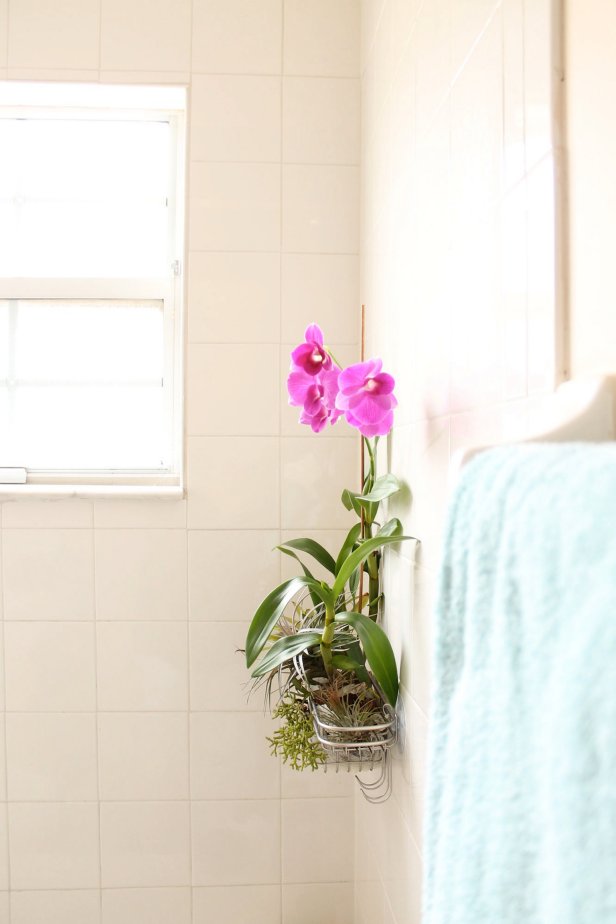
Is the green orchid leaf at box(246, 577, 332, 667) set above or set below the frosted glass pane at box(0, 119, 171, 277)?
below

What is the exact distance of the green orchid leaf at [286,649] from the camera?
1.21 metres

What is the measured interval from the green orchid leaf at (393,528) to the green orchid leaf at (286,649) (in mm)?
220

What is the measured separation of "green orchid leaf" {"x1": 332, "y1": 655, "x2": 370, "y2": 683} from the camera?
1.25m

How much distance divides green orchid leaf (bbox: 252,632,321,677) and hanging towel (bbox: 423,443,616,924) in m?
0.77

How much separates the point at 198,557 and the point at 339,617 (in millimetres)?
540

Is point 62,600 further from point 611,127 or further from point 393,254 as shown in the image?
point 611,127

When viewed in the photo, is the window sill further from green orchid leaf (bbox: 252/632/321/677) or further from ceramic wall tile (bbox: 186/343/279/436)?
green orchid leaf (bbox: 252/632/321/677)

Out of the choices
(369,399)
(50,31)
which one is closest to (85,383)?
(50,31)

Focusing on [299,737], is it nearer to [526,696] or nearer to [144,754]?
[144,754]

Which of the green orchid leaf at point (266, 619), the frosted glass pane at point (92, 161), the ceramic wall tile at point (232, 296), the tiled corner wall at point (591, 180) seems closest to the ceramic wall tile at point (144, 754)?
the green orchid leaf at point (266, 619)

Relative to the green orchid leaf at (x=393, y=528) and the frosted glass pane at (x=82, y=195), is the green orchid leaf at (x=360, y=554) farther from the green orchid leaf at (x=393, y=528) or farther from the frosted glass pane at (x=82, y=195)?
the frosted glass pane at (x=82, y=195)

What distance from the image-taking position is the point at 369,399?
3.56 ft

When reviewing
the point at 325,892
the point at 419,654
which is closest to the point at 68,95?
the point at 419,654

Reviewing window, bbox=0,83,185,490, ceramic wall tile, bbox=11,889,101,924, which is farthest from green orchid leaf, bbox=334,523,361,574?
ceramic wall tile, bbox=11,889,101,924
